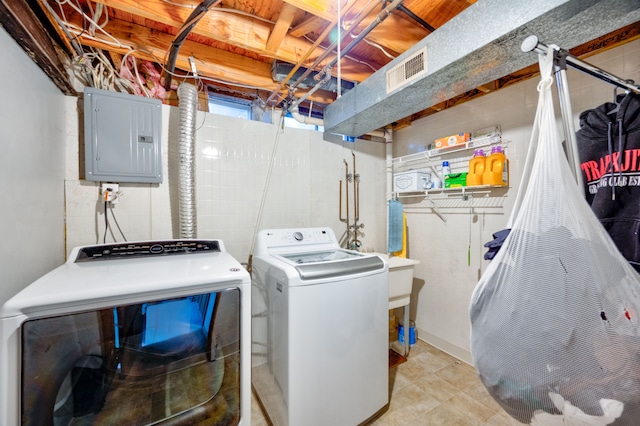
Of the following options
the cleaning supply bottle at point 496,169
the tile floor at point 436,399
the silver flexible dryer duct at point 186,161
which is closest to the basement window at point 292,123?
the silver flexible dryer duct at point 186,161

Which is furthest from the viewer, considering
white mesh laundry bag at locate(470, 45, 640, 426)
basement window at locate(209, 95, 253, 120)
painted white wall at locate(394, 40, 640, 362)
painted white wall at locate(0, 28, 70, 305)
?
basement window at locate(209, 95, 253, 120)

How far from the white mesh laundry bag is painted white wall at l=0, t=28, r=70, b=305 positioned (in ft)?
6.26

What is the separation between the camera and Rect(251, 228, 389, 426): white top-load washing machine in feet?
4.64

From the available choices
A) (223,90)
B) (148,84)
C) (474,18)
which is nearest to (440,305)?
(474,18)

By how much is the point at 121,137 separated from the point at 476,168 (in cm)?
278

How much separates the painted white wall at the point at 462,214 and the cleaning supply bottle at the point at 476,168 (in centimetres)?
20

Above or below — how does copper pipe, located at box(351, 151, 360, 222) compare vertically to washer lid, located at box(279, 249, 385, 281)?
above

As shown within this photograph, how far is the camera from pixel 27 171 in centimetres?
123

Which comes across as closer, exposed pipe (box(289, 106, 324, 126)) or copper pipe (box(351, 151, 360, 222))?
exposed pipe (box(289, 106, 324, 126))

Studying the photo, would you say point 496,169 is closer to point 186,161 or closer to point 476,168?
point 476,168

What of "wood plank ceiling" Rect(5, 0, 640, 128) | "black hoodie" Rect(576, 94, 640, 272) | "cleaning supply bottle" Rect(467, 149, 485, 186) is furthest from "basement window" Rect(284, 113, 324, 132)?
"black hoodie" Rect(576, 94, 640, 272)

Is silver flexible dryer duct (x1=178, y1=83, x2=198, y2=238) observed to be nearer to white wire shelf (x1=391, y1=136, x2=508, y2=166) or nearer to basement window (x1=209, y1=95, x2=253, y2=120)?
basement window (x1=209, y1=95, x2=253, y2=120)

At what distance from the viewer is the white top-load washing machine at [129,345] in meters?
0.87

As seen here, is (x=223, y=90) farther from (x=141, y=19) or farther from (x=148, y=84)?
(x=141, y=19)
